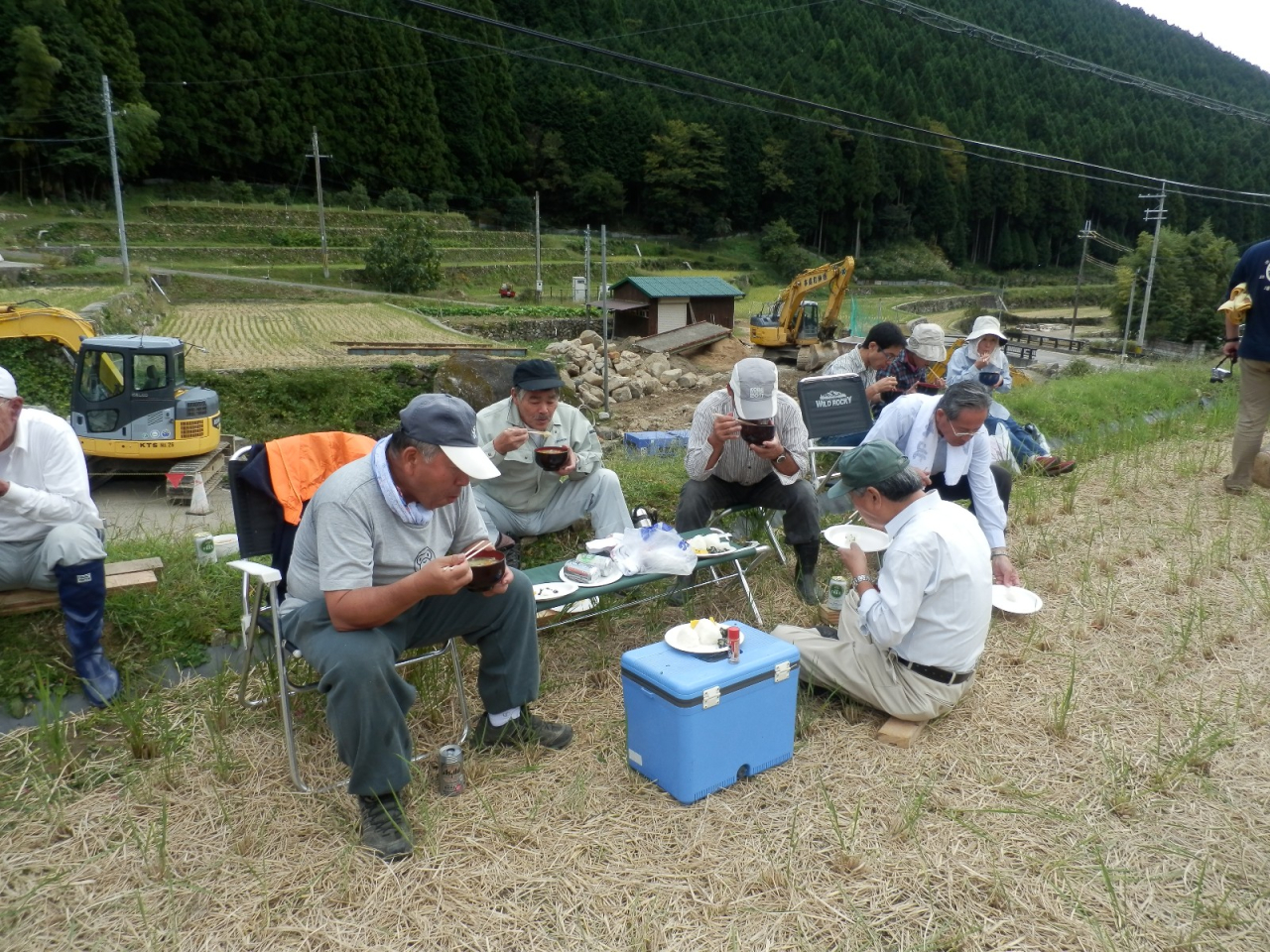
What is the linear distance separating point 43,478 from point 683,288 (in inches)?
1120

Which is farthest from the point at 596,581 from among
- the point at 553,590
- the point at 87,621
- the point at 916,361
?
the point at 916,361

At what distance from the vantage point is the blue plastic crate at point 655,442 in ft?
31.9

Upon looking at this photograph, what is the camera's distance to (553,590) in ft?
9.83

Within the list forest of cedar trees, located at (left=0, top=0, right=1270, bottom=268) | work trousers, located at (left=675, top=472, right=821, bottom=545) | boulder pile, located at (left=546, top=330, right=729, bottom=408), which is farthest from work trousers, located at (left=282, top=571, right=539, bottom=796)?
forest of cedar trees, located at (left=0, top=0, right=1270, bottom=268)

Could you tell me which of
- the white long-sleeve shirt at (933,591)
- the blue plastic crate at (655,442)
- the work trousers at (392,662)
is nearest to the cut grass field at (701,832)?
the work trousers at (392,662)

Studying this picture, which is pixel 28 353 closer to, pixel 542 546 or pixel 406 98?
pixel 542 546

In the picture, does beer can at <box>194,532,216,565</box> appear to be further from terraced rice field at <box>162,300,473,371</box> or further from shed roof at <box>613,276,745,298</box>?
shed roof at <box>613,276,745,298</box>

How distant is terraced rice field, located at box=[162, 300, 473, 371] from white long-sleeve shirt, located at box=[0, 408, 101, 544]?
13.7 m

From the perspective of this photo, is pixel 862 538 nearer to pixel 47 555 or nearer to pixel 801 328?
pixel 47 555

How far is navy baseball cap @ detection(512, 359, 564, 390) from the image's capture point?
3652 mm

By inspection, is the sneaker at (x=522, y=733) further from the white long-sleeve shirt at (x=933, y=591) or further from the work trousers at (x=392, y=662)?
the white long-sleeve shirt at (x=933, y=591)

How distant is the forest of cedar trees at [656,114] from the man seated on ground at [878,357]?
2353 centimetres

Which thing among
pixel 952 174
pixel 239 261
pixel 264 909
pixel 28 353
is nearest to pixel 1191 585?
pixel 264 909

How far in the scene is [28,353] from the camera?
12469mm
